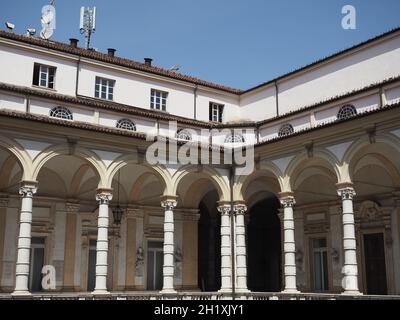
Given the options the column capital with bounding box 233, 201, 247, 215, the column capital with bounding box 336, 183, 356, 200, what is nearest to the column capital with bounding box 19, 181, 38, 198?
the column capital with bounding box 233, 201, 247, 215

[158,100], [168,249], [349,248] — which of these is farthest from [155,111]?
[349,248]

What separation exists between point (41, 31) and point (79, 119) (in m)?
7.30

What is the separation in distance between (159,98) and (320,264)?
1082cm

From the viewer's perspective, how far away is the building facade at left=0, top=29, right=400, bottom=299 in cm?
1973

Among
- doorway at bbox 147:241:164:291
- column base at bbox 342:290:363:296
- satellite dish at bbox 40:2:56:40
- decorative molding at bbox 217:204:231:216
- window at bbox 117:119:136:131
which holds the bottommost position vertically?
column base at bbox 342:290:363:296

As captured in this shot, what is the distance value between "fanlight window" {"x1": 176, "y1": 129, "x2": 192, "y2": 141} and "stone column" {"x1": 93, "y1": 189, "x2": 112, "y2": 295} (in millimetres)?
5695

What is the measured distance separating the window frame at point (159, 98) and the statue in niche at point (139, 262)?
6.69 m

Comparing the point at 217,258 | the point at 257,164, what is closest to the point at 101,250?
the point at 257,164

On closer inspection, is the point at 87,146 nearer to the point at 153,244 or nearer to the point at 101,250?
the point at 101,250

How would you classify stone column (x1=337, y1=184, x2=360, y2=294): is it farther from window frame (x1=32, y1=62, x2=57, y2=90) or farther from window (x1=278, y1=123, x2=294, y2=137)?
window frame (x1=32, y1=62, x2=57, y2=90)

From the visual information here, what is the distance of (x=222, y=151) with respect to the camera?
23.5 m

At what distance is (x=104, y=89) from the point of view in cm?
2498

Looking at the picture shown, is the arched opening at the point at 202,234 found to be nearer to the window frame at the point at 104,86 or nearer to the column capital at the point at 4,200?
the window frame at the point at 104,86
